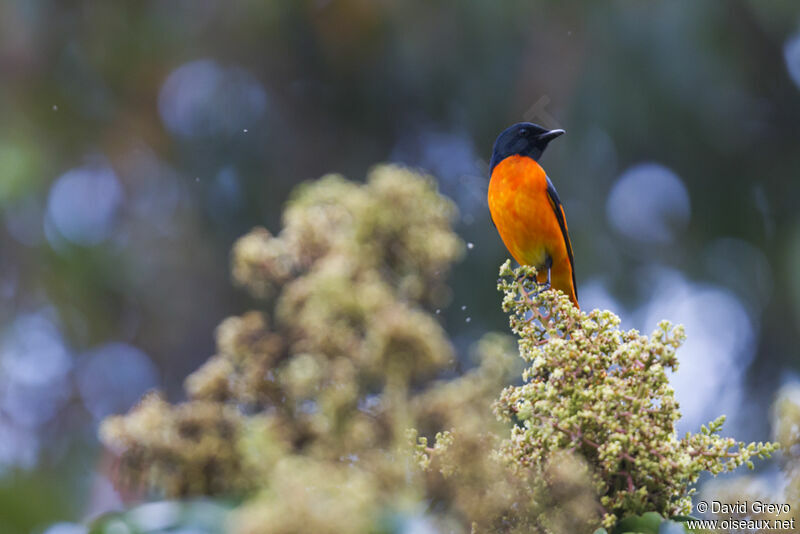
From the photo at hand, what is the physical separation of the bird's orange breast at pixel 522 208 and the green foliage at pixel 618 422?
0.49m

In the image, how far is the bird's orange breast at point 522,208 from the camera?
1137mm

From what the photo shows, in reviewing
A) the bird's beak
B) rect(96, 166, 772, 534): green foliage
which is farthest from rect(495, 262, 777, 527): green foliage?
the bird's beak

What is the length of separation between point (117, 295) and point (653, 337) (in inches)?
143

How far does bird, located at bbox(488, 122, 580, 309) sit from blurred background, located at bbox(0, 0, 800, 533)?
3.21 ft

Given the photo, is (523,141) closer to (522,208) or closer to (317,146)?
(522,208)

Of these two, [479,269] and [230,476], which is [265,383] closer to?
[230,476]

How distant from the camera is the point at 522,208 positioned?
3.86 ft

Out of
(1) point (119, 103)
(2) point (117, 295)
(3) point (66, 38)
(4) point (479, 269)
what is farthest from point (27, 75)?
(4) point (479, 269)

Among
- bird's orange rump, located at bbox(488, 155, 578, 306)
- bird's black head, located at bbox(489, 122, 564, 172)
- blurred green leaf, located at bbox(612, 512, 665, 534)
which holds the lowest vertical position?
blurred green leaf, located at bbox(612, 512, 665, 534)

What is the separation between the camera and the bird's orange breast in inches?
44.8

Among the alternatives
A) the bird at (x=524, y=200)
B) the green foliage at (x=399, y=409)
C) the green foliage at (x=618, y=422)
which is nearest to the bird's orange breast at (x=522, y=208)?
the bird at (x=524, y=200)

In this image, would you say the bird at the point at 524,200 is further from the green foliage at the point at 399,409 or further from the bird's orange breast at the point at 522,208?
the green foliage at the point at 399,409

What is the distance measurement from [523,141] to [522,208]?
106 mm

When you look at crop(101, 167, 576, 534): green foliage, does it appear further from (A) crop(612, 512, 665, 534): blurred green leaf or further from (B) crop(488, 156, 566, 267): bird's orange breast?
(B) crop(488, 156, 566, 267): bird's orange breast
